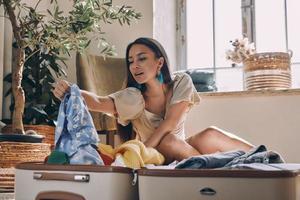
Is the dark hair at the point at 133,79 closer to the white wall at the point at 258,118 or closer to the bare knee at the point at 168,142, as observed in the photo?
the bare knee at the point at 168,142

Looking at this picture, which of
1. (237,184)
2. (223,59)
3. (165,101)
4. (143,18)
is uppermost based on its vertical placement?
(143,18)

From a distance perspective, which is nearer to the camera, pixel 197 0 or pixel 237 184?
pixel 237 184

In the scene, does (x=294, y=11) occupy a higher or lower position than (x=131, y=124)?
higher

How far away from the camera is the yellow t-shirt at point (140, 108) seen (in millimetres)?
1799

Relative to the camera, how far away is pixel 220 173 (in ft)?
2.79

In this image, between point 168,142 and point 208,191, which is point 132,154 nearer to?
point 208,191

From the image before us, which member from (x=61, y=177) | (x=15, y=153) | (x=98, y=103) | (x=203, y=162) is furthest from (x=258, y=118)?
(x=61, y=177)

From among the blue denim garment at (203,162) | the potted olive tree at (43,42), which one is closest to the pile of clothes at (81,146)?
the blue denim garment at (203,162)

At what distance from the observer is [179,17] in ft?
10.1

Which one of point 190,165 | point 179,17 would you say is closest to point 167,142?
point 190,165

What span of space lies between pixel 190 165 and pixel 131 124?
2.99 ft

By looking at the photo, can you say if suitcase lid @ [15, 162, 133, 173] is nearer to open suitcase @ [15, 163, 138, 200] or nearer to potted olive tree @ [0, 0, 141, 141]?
open suitcase @ [15, 163, 138, 200]

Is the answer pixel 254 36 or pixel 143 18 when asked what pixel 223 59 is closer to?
pixel 254 36

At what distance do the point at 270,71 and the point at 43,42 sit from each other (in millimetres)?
1304
